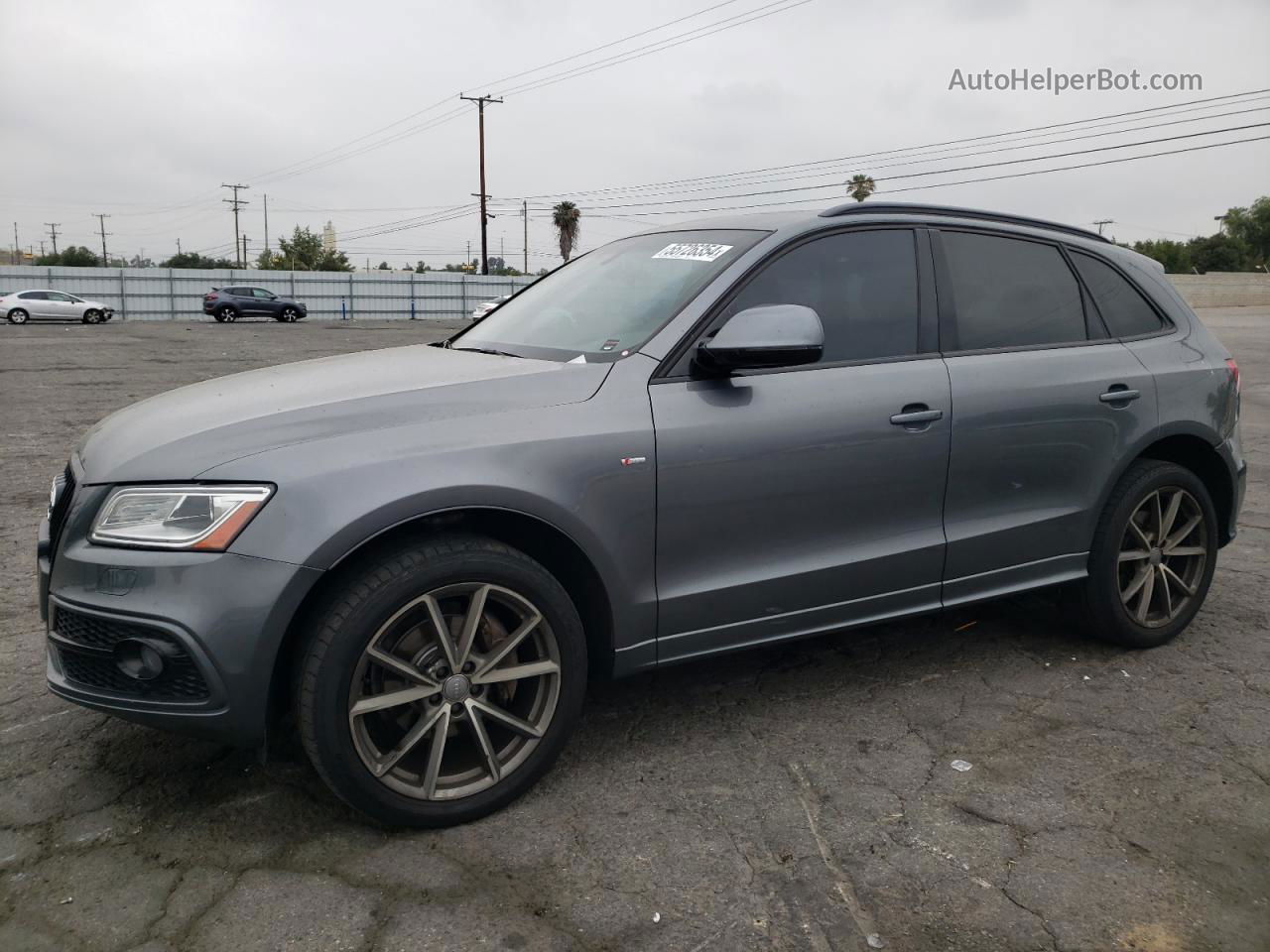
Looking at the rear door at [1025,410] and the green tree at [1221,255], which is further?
the green tree at [1221,255]

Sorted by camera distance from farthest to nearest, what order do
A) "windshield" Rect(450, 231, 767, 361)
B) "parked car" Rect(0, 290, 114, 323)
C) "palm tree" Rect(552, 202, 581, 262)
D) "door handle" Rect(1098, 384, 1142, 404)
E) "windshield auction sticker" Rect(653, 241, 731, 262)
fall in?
1. "palm tree" Rect(552, 202, 581, 262)
2. "parked car" Rect(0, 290, 114, 323)
3. "door handle" Rect(1098, 384, 1142, 404)
4. "windshield auction sticker" Rect(653, 241, 731, 262)
5. "windshield" Rect(450, 231, 767, 361)

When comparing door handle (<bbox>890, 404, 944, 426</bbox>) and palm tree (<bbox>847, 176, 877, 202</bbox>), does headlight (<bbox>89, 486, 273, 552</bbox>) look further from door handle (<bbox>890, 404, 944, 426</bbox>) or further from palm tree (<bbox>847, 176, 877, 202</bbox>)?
palm tree (<bbox>847, 176, 877, 202</bbox>)

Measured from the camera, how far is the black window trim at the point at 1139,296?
4109 mm

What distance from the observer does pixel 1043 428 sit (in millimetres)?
3730

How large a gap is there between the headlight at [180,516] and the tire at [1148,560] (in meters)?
3.09

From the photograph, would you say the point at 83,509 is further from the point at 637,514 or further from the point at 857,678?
the point at 857,678

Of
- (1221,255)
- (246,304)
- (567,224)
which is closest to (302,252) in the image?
(567,224)

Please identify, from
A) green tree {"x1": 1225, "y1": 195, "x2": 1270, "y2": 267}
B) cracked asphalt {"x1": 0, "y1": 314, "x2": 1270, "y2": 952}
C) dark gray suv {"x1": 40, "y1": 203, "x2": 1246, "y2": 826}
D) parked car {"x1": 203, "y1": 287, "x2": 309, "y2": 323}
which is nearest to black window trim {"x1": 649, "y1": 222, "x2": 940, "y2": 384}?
dark gray suv {"x1": 40, "y1": 203, "x2": 1246, "y2": 826}

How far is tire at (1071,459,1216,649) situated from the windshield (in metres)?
1.83

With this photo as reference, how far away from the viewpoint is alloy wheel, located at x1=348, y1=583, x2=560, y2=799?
2680 mm

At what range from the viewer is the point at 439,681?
9.02 ft

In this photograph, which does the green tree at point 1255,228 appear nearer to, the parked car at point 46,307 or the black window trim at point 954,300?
the parked car at point 46,307

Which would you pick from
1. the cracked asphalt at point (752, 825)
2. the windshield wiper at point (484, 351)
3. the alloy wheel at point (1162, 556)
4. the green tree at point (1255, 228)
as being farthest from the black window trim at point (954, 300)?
the green tree at point (1255, 228)

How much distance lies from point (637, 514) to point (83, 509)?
1.46 m
